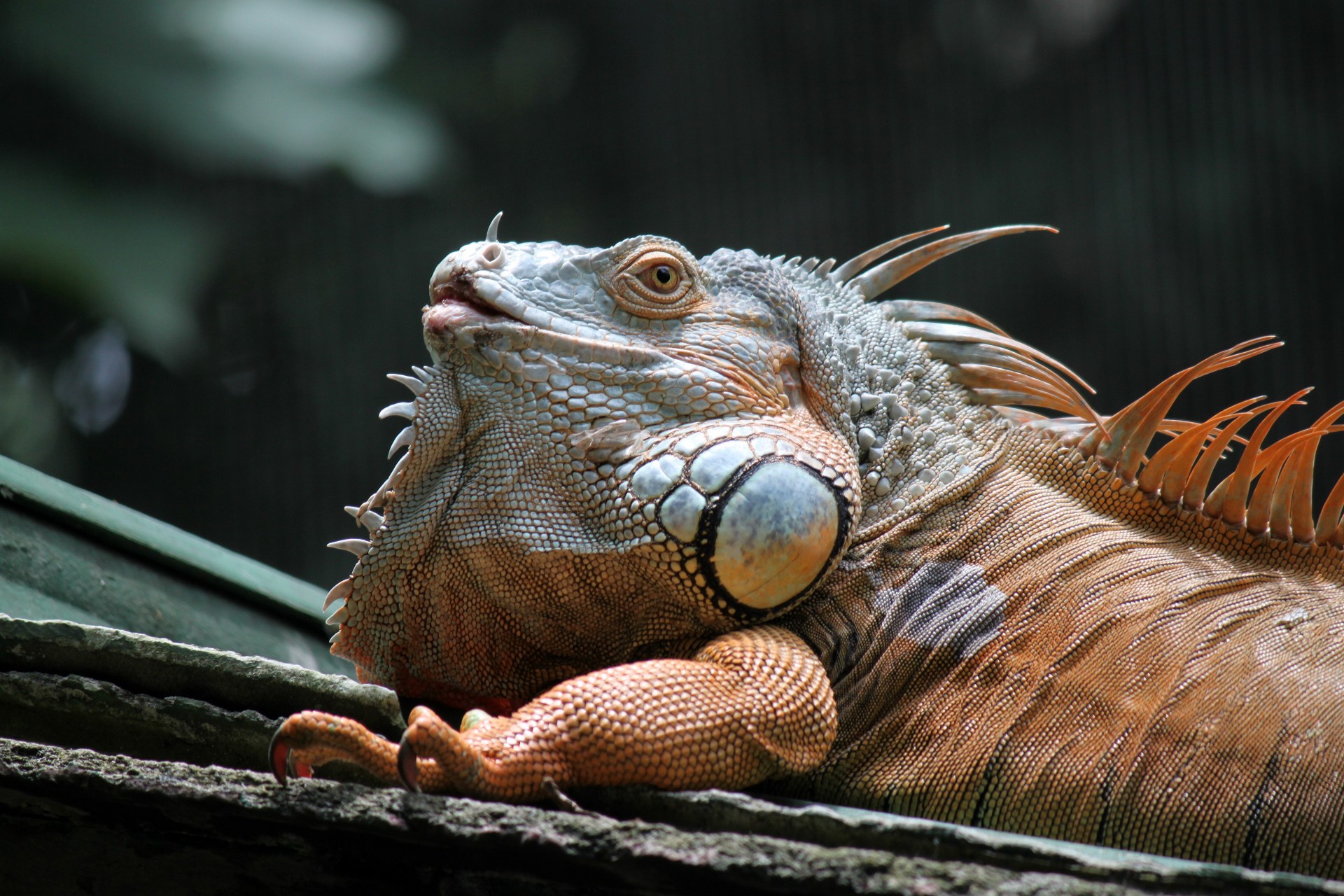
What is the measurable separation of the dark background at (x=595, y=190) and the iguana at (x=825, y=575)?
342cm

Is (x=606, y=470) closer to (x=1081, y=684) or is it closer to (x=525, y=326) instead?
(x=525, y=326)

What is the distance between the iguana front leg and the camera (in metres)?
1.09

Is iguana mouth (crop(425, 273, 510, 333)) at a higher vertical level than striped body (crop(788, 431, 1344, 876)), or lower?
higher

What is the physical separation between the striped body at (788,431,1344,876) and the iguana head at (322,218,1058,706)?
0.13m

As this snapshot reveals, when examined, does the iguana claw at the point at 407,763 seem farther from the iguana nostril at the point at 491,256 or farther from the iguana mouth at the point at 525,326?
the iguana nostril at the point at 491,256

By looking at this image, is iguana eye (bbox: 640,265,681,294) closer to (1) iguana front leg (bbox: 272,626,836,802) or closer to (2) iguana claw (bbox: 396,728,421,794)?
(1) iguana front leg (bbox: 272,626,836,802)

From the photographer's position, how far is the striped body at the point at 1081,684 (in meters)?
1.43

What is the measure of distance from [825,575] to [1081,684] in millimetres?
424

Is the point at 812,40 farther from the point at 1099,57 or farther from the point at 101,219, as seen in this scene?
the point at 101,219

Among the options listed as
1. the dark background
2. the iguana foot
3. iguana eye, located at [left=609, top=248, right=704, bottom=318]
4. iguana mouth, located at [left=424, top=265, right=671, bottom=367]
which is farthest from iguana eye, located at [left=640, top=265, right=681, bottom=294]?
the dark background

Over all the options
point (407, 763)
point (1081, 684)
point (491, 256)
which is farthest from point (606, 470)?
point (1081, 684)

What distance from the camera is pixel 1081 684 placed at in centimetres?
153

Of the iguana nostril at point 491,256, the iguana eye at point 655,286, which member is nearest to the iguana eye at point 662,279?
the iguana eye at point 655,286

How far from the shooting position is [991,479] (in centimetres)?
174
